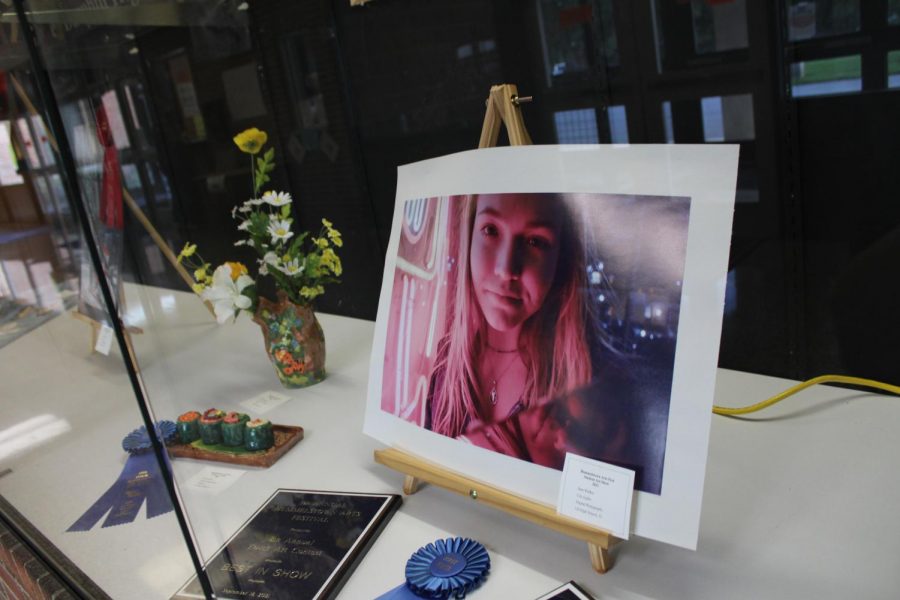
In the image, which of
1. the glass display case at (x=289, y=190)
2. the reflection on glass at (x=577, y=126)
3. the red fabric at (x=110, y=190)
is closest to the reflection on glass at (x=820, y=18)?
the glass display case at (x=289, y=190)

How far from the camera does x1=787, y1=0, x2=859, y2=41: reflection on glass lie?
5.50 ft

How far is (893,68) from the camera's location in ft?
5.43

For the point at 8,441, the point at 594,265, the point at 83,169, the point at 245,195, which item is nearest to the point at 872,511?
the point at 594,265

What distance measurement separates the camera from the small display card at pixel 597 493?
0.76m

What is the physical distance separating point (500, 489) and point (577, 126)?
1589mm

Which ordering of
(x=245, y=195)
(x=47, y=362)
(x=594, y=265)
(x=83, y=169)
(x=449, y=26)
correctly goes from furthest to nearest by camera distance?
(x=245, y=195)
(x=449, y=26)
(x=47, y=362)
(x=594, y=265)
(x=83, y=169)

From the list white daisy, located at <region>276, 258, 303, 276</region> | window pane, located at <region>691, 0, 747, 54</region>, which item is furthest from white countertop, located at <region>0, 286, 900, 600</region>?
window pane, located at <region>691, 0, 747, 54</region>

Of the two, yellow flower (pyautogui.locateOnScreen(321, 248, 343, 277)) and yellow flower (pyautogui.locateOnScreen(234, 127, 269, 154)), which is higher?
yellow flower (pyautogui.locateOnScreen(234, 127, 269, 154))

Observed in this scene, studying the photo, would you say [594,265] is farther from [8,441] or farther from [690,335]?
[8,441]

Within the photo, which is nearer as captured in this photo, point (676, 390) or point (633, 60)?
point (676, 390)

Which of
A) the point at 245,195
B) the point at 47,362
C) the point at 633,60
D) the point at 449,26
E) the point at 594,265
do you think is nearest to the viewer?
the point at 594,265

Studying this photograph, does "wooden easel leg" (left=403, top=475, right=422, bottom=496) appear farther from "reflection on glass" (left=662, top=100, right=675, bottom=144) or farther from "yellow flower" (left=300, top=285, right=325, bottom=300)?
"reflection on glass" (left=662, top=100, right=675, bottom=144)

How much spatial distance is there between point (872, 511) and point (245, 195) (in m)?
3.14

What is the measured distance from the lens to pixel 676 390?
2.44 ft
